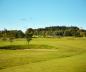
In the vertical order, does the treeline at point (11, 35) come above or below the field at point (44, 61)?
above

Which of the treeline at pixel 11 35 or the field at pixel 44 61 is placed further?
the treeline at pixel 11 35

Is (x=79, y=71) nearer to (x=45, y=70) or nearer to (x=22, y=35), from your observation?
(x=45, y=70)

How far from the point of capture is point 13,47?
68250 mm

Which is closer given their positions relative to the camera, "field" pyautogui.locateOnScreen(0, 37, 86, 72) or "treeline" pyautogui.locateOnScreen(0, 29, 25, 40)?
"field" pyautogui.locateOnScreen(0, 37, 86, 72)

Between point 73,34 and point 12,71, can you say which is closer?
point 12,71

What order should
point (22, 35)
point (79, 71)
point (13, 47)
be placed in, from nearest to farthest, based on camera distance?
1. point (79, 71)
2. point (13, 47)
3. point (22, 35)

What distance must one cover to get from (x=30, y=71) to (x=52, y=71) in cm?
264

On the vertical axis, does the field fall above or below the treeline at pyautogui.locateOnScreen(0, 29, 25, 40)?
below

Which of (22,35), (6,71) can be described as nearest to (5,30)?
(22,35)

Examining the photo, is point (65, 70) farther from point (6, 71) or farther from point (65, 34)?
point (65, 34)

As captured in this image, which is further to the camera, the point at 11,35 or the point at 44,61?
→ the point at 11,35

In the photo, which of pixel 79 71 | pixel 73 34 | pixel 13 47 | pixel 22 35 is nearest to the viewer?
pixel 79 71

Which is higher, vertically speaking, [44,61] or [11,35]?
[11,35]

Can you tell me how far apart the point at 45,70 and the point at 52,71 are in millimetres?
1019
